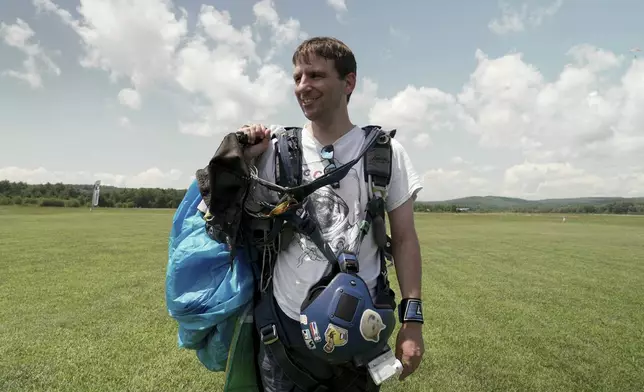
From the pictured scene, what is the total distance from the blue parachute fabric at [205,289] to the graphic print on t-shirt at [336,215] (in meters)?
0.38

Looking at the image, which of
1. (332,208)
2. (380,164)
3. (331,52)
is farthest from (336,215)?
(331,52)

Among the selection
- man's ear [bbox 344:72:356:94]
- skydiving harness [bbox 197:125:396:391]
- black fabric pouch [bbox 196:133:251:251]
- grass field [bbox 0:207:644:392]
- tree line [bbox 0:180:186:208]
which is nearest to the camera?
black fabric pouch [bbox 196:133:251:251]

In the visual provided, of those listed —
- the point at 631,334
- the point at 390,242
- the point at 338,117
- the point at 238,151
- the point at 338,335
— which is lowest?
the point at 631,334

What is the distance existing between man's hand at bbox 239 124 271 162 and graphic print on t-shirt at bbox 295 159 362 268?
276 millimetres

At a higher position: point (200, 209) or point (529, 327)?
point (200, 209)

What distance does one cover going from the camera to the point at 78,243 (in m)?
16.4

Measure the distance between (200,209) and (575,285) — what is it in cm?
1101

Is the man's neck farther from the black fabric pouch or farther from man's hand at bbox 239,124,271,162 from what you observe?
the black fabric pouch

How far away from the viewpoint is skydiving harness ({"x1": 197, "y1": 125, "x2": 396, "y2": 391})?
86.8 inches

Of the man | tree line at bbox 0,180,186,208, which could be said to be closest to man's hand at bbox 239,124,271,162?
the man

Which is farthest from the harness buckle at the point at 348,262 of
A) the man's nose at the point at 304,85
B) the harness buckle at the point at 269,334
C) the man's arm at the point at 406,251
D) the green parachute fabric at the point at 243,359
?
the man's nose at the point at 304,85

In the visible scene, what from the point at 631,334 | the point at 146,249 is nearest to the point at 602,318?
the point at 631,334

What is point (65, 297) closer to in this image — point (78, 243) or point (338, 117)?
point (338, 117)

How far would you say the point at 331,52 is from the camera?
235cm
